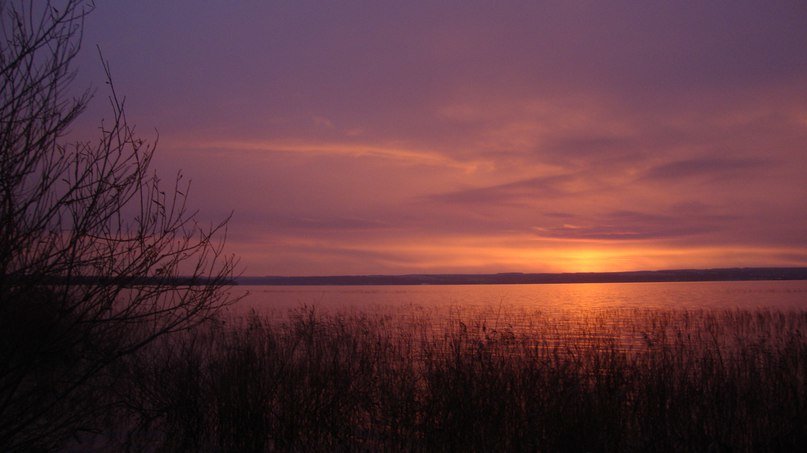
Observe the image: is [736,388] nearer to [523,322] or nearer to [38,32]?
[38,32]

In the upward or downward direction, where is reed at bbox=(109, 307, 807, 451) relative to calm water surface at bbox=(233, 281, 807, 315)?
downward

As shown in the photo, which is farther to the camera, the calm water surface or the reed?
the calm water surface

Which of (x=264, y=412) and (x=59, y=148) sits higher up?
(x=59, y=148)

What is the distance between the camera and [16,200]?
4.36 m

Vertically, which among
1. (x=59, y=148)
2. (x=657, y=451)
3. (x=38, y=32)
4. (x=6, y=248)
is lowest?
(x=657, y=451)

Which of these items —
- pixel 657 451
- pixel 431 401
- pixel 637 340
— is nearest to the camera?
pixel 657 451

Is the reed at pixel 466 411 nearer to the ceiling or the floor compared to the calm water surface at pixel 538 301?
nearer to the floor

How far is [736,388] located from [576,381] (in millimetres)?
3031

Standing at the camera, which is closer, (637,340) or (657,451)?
(657,451)

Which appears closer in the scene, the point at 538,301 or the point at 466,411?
the point at 466,411

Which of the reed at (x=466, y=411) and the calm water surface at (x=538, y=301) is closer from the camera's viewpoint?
the reed at (x=466, y=411)

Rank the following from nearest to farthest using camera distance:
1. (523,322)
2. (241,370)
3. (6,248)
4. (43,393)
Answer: (6,248) < (43,393) < (241,370) < (523,322)

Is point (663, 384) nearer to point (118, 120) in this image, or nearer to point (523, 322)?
point (118, 120)

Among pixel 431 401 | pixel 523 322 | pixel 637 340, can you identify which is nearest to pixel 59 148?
pixel 431 401
